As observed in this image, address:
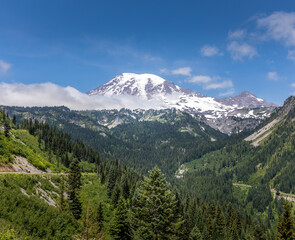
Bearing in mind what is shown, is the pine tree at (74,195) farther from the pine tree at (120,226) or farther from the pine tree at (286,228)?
the pine tree at (286,228)

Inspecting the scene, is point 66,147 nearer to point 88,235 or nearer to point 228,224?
point 228,224

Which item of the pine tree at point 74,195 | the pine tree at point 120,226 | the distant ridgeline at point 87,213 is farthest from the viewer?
the pine tree at point 120,226

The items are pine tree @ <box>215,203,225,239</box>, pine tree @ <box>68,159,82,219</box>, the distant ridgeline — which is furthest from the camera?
pine tree @ <box>215,203,225,239</box>

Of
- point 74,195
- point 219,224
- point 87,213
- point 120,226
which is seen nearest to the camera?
point 87,213

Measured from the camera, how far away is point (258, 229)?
78.3 metres

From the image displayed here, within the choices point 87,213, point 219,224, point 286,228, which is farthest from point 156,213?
point 219,224

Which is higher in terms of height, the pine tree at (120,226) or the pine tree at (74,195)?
the pine tree at (74,195)

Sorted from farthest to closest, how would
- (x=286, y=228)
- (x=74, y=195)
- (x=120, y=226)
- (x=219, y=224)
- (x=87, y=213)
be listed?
1. (x=219, y=224)
2. (x=74, y=195)
3. (x=120, y=226)
4. (x=286, y=228)
5. (x=87, y=213)

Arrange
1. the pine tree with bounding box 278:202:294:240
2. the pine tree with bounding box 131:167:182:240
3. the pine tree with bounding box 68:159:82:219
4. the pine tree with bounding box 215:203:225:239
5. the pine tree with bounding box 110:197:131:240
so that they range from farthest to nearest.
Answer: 1. the pine tree with bounding box 215:203:225:239
2. the pine tree with bounding box 110:197:131:240
3. the pine tree with bounding box 68:159:82:219
4. the pine tree with bounding box 278:202:294:240
5. the pine tree with bounding box 131:167:182:240

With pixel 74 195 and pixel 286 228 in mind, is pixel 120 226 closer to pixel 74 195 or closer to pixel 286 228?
pixel 74 195

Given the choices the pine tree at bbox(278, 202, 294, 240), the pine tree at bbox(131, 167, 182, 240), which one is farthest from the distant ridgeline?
the pine tree at bbox(278, 202, 294, 240)

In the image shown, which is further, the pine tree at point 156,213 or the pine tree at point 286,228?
the pine tree at point 286,228

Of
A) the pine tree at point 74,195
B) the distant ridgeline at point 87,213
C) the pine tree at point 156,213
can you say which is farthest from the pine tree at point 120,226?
the pine tree at point 156,213

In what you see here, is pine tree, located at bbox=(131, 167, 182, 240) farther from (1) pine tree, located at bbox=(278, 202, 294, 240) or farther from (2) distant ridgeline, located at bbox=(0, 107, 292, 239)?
(1) pine tree, located at bbox=(278, 202, 294, 240)
